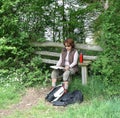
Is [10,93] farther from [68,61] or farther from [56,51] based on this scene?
[56,51]

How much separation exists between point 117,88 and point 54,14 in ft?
8.52

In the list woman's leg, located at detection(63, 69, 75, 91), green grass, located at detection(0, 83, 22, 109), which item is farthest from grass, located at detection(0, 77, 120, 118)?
woman's leg, located at detection(63, 69, 75, 91)

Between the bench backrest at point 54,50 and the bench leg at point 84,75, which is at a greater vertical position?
the bench backrest at point 54,50

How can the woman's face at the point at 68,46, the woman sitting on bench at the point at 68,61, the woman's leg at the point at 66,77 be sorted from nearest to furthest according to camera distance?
the woman's leg at the point at 66,77, the woman sitting on bench at the point at 68,61, the woman's face at the point at 68,46

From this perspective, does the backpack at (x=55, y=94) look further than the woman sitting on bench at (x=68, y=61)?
No

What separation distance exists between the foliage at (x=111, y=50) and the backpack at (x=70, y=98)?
60 cm

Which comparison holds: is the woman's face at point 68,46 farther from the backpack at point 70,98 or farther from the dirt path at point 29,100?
the backpack at point 70,98

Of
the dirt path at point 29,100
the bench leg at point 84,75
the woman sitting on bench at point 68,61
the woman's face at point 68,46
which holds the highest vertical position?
the woman's face at point 68,46

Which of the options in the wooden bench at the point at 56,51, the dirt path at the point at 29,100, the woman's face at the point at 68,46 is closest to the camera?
the dirt path at the point at 29,100

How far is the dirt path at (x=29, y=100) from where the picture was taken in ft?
18.3

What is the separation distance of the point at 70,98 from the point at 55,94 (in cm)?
34

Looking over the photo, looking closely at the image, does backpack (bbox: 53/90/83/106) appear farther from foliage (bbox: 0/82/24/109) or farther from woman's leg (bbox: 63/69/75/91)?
foliage (bbox: 0/82/24/109)

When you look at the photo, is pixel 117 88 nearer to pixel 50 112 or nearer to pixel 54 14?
pixel 50 112

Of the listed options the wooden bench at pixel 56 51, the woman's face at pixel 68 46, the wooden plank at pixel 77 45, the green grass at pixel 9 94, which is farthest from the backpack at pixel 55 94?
the wooden plank at pixel 77 45
